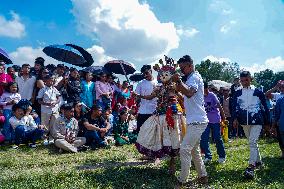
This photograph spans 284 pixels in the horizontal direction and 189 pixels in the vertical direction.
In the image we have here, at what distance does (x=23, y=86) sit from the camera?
13.2 meters

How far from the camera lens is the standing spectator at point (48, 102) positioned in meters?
12.8

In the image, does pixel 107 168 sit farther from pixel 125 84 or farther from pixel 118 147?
pixel 125 84

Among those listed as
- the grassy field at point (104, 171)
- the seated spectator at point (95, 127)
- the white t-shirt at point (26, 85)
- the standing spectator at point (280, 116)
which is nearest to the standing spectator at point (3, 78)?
the white t-shirt at point (26, 85)

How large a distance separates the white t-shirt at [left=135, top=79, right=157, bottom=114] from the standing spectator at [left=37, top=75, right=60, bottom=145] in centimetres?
386

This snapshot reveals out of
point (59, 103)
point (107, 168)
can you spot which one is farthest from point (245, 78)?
point (59, 103)

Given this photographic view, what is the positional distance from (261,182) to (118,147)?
6274 mm

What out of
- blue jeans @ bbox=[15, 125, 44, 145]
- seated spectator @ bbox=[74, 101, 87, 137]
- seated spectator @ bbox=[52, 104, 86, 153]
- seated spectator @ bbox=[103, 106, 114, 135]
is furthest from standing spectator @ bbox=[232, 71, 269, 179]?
blue jeans @ bbox=[15, 125, 44, 145]

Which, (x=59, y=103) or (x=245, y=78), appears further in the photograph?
(x=59, y=103)

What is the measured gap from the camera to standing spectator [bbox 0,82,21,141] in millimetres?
12523

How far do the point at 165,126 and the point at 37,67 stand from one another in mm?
7041

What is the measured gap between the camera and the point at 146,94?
10.3 metres

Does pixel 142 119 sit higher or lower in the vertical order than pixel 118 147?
higher

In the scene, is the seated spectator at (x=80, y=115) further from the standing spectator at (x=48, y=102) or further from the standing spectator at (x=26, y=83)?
the standing spectator at (x=26, y=83)

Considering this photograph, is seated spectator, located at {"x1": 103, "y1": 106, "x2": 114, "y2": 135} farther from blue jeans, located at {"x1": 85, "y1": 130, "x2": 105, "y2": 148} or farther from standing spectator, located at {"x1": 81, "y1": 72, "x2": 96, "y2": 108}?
blue jeans, located at {"x1": 85, "y1": 130, "x2": 105, "y2": 148}
